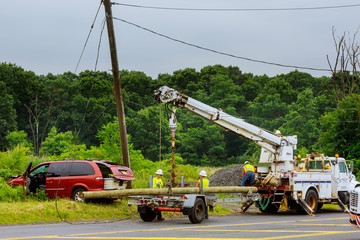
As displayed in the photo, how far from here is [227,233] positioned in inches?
586

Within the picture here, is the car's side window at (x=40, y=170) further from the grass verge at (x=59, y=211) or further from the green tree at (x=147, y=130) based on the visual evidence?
the green tree at (x=147, y=130)

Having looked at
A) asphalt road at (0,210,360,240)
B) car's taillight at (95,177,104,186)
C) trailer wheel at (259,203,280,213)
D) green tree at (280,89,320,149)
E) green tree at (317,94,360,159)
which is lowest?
asphalt road at (0,210,360,240)

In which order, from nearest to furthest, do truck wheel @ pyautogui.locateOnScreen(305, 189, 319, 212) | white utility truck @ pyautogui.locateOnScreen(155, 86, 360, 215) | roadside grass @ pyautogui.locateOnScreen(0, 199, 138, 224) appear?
roadside grass @ pyautogui.locateOnScreen(0, 199, 138, 224) < white utility truck @ pyautogui.locateOnScreen(155, 86, 360, 215) < truck wheel @ pyautogui.locateOnScreen(305, 189, 319, 212)

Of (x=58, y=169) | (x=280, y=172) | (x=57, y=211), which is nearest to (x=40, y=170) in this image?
(x=58, y=169)

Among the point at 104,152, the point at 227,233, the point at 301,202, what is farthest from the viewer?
the point at 104,152

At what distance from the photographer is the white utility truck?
75.8 ft

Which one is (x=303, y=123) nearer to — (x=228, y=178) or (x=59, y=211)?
(x=228, y=178)

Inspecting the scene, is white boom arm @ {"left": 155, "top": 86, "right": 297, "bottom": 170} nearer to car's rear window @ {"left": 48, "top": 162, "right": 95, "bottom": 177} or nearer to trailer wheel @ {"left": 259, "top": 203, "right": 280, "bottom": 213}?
trailer wheel @ {"left": 259, "top": 203, "right": 280, "bottom": 213}

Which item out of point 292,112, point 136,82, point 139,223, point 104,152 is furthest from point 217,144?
point 139,223

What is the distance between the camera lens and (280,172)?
2381 cm

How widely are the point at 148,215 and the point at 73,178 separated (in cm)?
348

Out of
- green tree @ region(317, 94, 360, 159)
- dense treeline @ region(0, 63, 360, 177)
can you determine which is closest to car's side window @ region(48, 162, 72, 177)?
green tree @ region(317, 94, 360, 159)

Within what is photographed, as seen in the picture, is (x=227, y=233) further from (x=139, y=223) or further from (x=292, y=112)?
(x=292, y=112)

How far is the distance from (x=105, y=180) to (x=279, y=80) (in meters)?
73.6
